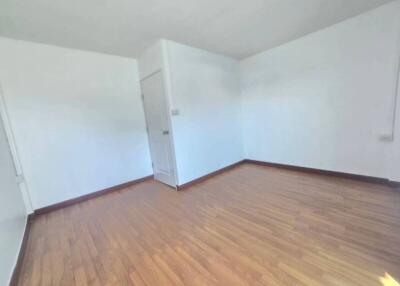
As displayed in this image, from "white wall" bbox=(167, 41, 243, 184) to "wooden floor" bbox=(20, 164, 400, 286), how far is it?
2.50 feet

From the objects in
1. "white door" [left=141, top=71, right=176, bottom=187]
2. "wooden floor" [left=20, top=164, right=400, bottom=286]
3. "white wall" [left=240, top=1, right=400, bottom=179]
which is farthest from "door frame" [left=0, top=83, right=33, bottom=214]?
"white wall" [left=240, top=1, right=400, bottom=179]

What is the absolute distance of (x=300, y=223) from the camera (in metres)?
1.91

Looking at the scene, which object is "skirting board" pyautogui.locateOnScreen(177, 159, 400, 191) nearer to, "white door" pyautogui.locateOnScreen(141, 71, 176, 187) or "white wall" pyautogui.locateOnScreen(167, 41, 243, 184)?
"white wall" pyautogui.locateOnScreen(167, 41, 243, 184)

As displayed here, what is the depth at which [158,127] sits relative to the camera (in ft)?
10.9

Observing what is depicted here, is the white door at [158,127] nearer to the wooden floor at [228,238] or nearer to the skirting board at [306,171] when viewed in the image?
the skirting board at [306,171]

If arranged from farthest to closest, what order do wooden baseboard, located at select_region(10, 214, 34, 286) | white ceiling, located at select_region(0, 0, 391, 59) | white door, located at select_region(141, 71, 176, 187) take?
white door, located at select_region(141, 71, 176, 187)
white ceiling, located at select_region(0, 0, 391, 59)
wooden baseboard, located at select_region(10, 214, 34, 286)

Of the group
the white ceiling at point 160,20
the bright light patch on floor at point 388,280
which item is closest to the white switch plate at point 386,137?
the white ceiling at point 160,20

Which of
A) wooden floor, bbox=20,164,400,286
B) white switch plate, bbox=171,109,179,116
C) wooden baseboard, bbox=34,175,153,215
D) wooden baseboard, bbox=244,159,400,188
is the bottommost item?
wooden floor, bbox=20,164,400,286

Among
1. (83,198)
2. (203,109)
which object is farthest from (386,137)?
(83,198)

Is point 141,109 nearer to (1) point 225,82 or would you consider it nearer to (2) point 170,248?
(1) point 225,82

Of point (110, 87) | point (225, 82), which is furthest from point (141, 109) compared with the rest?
point (225, 82)

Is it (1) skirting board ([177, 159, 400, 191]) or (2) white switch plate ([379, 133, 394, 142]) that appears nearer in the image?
(2) white switch plate ([379, 133, 394, 142])

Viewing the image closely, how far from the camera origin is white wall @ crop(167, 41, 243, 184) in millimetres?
3025

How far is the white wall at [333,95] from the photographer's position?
7.94 ft
